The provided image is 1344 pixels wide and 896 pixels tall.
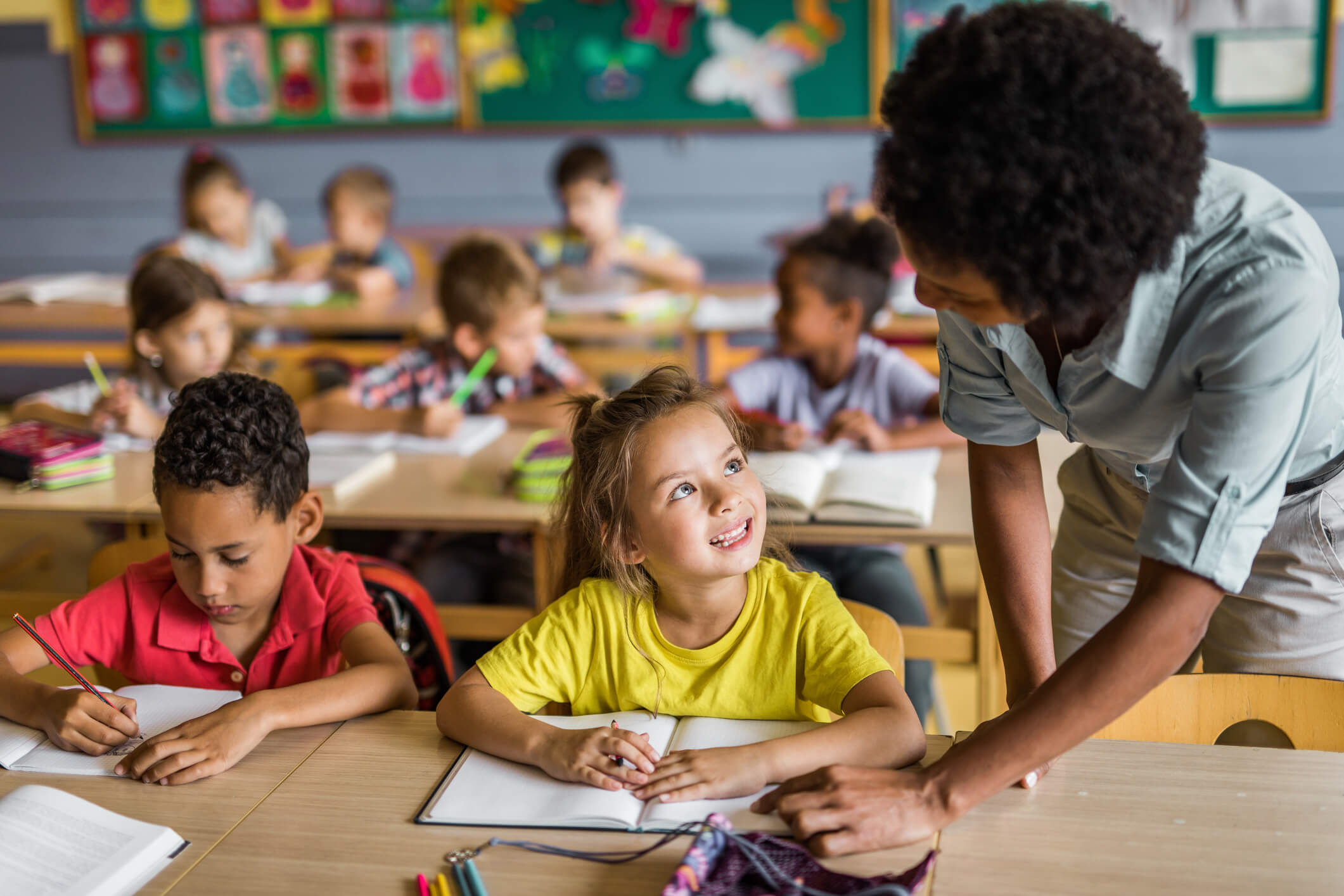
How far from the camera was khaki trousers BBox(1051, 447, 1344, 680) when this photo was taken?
4.33ft

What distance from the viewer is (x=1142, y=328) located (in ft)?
3.30

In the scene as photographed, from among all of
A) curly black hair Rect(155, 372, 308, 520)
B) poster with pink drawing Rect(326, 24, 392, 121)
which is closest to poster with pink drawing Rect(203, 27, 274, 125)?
poster with pink drawing Rect(326, 24, 392, 121)

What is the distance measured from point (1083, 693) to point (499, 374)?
7.21ft

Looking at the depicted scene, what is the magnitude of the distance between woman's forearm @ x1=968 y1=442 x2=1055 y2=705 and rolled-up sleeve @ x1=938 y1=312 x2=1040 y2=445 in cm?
2

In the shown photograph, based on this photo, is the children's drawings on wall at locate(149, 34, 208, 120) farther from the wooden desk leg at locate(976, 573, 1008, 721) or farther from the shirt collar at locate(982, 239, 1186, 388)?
the shirt collar at locate(982, 239, 1186, 388)

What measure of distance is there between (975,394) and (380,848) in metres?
0.74

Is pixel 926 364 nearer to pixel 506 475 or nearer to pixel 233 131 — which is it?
pixel 506 475

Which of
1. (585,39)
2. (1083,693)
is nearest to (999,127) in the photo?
(1083,693)

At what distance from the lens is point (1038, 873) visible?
95 centimetres

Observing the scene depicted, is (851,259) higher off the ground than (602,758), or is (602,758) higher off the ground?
(851,259)

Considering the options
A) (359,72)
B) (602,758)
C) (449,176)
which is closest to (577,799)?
(602,758)

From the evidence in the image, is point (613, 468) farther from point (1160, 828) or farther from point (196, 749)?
point (1160, 828)

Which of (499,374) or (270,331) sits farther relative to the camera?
(270,331)

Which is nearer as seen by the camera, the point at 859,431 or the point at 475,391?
the point at 859,431
